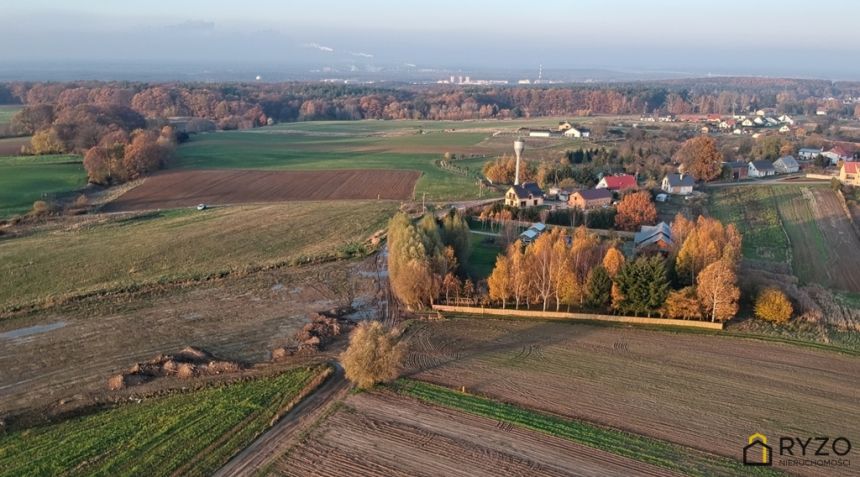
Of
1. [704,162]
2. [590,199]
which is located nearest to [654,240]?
[590,199]

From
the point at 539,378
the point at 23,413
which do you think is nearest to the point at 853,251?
the point at 539,378

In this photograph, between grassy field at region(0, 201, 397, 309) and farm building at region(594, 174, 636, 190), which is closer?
grassy field at region(0, 201, 397, 309)

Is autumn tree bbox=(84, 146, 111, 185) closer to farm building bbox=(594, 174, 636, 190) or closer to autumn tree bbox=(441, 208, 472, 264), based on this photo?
autumn tree bbox=(441, 208, 472, 264)

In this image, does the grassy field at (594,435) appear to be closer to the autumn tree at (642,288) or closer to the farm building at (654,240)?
the autumn tree at (642,288)

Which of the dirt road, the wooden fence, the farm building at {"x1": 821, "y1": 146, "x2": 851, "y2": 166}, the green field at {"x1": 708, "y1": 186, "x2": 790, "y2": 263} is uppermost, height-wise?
the farm building at {"x1": 821, "y1": 146, "x2": 851, "y2": 166}

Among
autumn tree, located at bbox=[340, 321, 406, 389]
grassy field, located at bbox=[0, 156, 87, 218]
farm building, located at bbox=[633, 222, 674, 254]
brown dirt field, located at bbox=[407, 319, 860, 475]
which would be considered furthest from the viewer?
grassy field, located at bbox=[0, 156, 87, 218]

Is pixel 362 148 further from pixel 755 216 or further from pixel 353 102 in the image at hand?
pixel 353 102

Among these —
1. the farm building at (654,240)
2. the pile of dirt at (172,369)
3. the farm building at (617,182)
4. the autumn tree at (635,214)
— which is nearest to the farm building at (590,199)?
the farm building at (617,182)

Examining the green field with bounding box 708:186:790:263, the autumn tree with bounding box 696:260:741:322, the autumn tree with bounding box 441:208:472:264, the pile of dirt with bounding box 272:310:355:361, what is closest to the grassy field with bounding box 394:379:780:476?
the pile of dirt with bounding box 272:310:355:361
